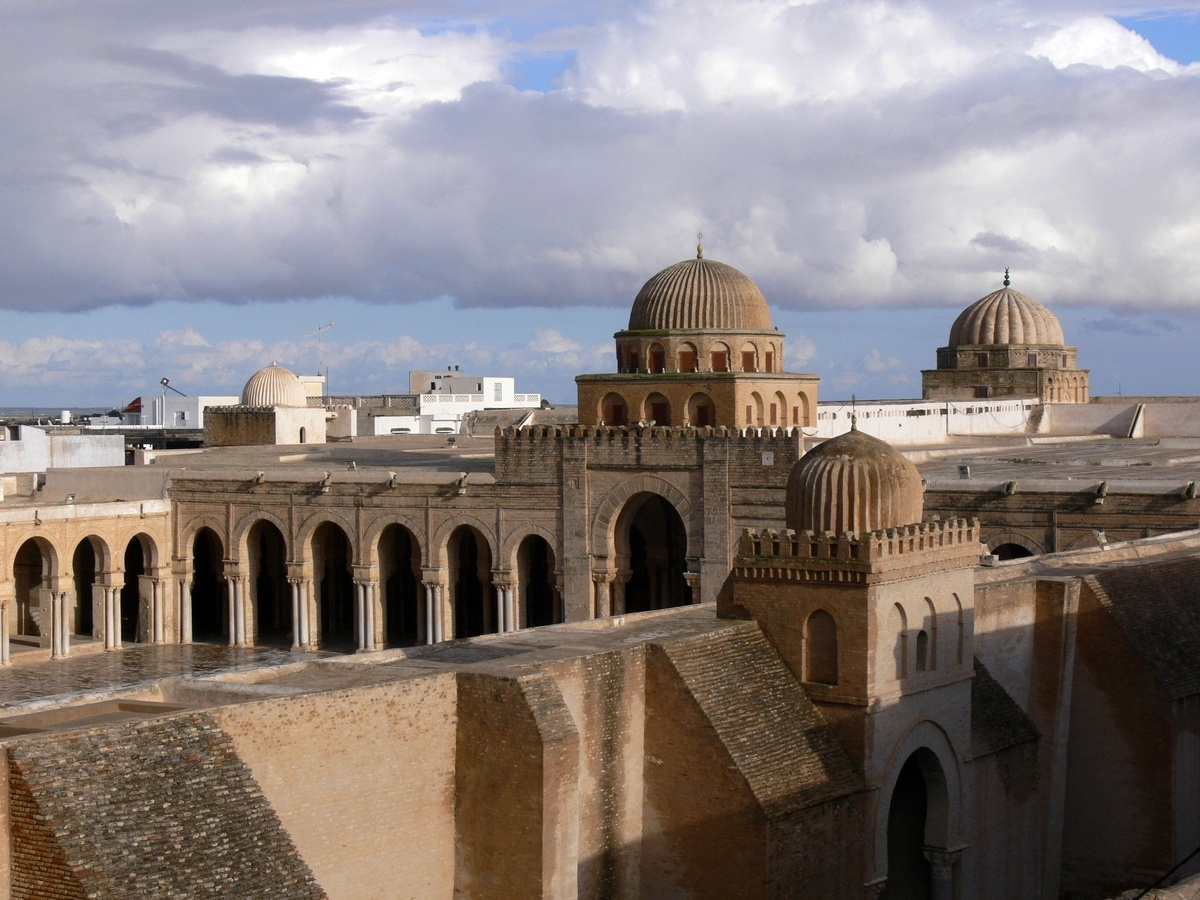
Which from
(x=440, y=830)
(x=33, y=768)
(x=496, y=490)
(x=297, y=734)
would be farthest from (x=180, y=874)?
(x=496, y=490)

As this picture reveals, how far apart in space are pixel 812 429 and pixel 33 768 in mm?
27333

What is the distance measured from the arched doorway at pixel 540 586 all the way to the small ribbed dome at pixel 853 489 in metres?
16.0

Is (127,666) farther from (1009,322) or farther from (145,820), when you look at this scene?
(1009,322)

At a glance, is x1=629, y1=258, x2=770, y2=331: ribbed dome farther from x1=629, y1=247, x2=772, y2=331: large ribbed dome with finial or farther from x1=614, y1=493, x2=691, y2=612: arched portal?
x1=614, y1=493, x2=691, y2=612: arched portal

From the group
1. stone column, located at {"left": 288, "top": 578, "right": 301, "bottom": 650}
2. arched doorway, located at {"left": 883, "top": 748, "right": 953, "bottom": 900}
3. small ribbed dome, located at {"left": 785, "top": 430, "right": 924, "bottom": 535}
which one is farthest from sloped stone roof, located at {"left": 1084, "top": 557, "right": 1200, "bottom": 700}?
stone column, located at {"left": 288, "top": 578, "right": 301, "bottom": 650}

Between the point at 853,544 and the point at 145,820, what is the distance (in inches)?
366

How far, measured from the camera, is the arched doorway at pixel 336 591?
40.6 meters

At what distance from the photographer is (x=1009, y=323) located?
2312 inches

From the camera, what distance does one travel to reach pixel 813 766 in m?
19.6

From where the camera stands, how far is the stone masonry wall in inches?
519

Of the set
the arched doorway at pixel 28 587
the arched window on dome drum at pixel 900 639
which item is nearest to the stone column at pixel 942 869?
the arched window on dome drum at pixel 900 639

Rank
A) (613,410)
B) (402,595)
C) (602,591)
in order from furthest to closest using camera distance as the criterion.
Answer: (402,595) → (613,410) → (602,591)

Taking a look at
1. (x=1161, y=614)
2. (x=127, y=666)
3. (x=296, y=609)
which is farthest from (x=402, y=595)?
(x=1161, y=614)

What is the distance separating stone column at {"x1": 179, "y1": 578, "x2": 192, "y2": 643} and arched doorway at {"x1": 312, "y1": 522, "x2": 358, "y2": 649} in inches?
122
